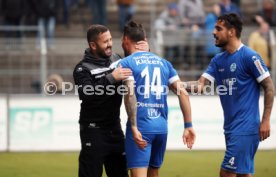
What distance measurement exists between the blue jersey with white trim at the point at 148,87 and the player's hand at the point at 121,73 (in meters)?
0.10

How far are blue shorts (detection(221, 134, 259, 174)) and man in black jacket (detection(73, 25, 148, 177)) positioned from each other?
1321 mm

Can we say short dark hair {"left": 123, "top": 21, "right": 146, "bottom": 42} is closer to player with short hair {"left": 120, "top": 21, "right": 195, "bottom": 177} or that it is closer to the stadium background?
player with short hair {"left": 120, "top": 21, "right": 195, "bottom": 177}

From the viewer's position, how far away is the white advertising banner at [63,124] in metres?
17.8

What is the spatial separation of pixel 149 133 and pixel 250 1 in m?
16.8

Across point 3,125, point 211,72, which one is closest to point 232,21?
point 211,72

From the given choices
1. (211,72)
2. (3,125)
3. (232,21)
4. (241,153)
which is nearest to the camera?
(241,153)

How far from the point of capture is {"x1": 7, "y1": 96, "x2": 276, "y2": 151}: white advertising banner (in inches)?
701

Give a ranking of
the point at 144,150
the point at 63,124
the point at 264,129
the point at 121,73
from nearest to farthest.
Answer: the point at 121,73, the point at 144,150, the point at 264,129, the point at 63,124

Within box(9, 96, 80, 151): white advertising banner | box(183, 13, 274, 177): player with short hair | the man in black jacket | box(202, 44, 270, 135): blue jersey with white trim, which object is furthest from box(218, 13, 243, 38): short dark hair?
box(9, 96, 80, 151): white advertising banner

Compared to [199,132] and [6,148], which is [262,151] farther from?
[6,148]

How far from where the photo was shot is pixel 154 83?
9.67 m

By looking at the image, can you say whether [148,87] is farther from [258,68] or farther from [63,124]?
[63,124]

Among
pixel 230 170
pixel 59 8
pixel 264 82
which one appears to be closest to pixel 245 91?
pixel 264 82

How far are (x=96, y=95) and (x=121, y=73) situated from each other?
59 cm
